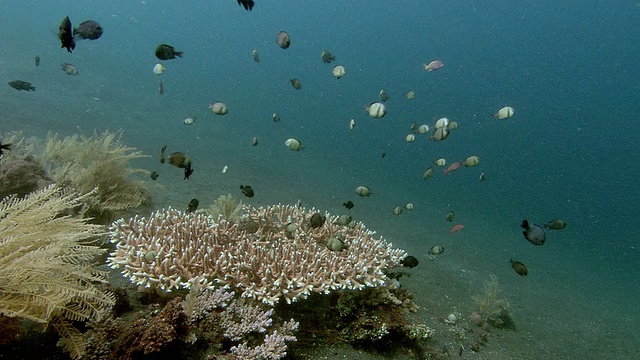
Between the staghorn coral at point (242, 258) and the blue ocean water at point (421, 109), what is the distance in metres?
3.08

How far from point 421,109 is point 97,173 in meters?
114

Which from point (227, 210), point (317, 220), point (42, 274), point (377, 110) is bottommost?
point (42, 274)

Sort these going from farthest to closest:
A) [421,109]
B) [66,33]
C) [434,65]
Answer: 1. [421,109]
2. [434,65]
3. [66,33]

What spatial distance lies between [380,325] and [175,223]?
319cm

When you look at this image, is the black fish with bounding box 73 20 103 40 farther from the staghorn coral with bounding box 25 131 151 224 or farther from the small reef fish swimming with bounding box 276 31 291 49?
the small reef fish swimming with bounding box 276 31 291 49

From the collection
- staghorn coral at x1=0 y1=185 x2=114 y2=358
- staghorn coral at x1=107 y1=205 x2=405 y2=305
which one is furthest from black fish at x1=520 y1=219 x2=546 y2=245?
staghorn coral at x1=0 y1=185 x2=114 y2=358

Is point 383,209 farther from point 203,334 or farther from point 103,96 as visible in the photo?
point 103,96

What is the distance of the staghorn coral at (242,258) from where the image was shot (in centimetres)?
404

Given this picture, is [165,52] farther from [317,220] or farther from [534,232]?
[534,232]

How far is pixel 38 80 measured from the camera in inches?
735

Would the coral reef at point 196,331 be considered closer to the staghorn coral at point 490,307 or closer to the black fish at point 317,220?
the black fish at point 317,220

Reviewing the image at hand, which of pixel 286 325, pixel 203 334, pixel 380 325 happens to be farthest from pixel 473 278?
pixel 203 334

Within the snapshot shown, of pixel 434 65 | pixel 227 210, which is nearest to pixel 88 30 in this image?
pixel 227 210

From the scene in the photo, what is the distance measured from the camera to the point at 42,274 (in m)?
2.72
